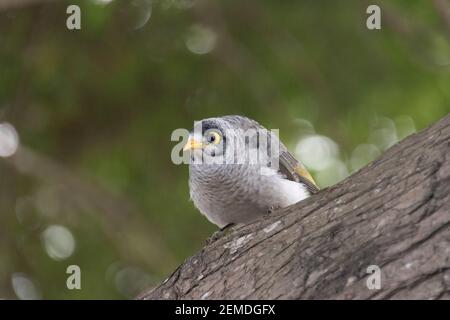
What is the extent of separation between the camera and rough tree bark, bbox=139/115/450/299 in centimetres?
298

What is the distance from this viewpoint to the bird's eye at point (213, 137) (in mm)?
4518

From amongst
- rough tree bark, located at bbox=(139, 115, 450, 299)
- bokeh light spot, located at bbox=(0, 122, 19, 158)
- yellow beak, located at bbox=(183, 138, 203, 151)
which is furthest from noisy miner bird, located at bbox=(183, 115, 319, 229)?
bokeh light spot, located at bbox=(0, 122, 19, 158)

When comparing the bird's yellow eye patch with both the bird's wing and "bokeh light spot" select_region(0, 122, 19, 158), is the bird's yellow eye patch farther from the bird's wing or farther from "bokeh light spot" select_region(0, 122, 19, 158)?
"bokeh light spot" select_region(0, 122, 19, 158)

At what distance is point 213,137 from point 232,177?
0.84 ft

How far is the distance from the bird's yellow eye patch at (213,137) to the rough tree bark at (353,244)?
0.93 metres

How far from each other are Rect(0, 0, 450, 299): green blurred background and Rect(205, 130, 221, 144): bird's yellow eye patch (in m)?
2.47

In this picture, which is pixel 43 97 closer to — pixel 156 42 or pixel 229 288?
pixel 156 42

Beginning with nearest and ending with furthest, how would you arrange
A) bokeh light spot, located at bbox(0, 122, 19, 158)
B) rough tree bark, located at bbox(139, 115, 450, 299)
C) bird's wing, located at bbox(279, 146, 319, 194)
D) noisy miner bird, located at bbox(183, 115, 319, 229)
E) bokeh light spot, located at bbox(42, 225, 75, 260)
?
rough tree bark, located at bbox(139, 115, 450, 299), noisy miner bird, located at bbox(183, 115, 319, 229), bird's wing, located at bbox(279, 146, 319, 194), bokeh light spot, located at bbox(0, 122, 19, 158), bokeh light spot, located at bbox(42, 225, 75, 260)

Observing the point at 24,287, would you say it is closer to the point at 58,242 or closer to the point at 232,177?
the point at 58,242

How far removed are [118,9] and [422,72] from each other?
9.06 feet

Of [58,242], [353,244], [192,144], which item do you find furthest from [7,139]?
[353,244]
